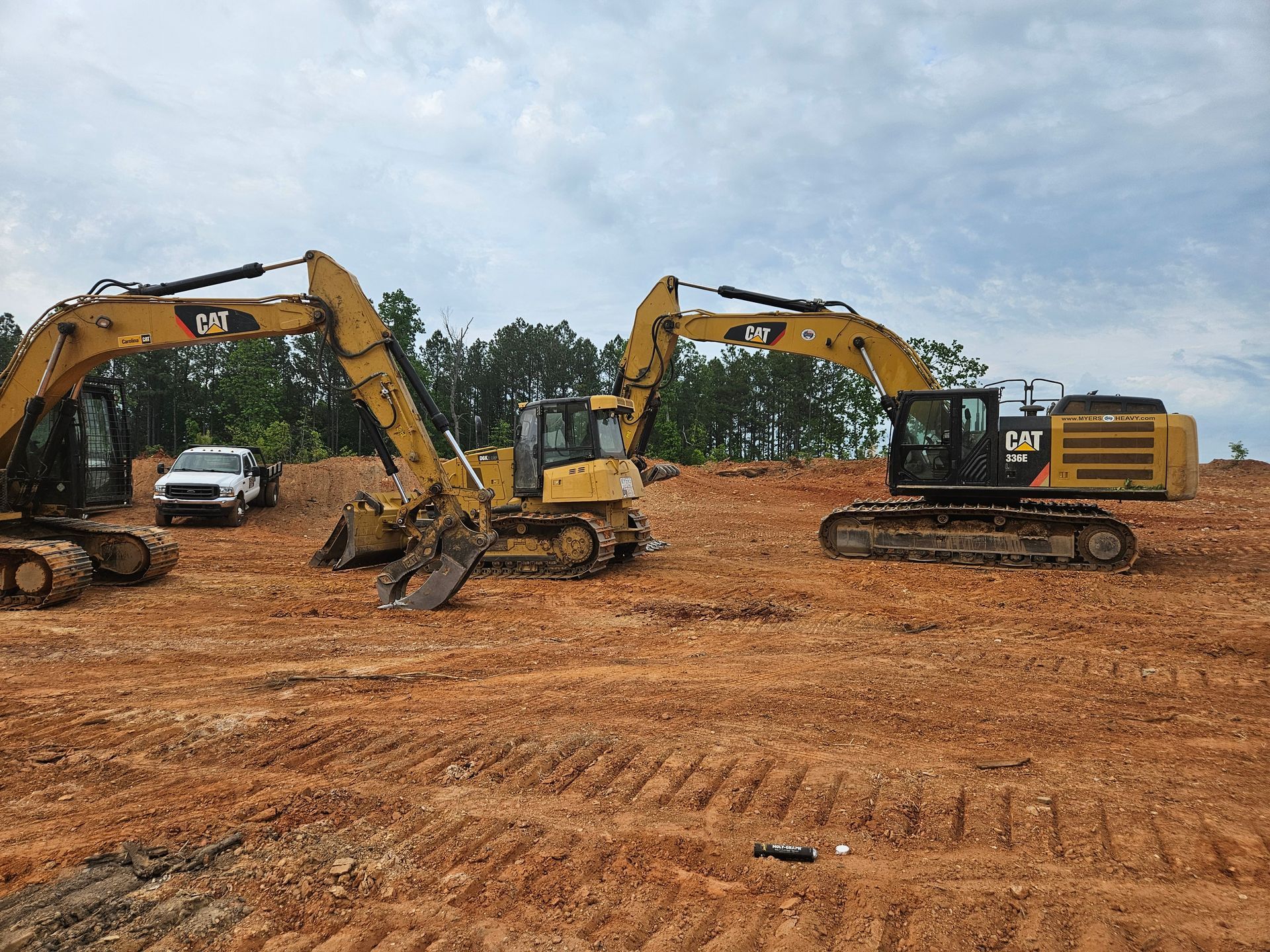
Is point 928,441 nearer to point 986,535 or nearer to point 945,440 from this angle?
point 945,440

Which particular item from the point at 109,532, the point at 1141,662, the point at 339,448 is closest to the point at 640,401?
the point at 109,532

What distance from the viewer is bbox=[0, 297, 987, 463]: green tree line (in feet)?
160

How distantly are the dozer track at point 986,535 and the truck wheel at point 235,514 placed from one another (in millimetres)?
14634

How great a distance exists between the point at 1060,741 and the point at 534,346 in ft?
202

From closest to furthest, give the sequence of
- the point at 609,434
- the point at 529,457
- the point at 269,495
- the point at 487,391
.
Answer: the point at 529,457
the point at 609,434
the point at 269,495
the point at 487,391

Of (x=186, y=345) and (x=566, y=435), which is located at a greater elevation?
Answer: (x=186, y=345)

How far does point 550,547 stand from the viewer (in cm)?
1223

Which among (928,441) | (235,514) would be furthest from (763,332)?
(235,514)

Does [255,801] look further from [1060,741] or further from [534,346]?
[534,346]

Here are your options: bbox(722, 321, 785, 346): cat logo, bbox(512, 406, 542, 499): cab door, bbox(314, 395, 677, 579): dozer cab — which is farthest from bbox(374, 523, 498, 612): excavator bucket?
bbox(722, 321, 785, 346): cat logo

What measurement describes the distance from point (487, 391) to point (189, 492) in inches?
1762

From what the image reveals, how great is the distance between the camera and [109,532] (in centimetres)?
1121

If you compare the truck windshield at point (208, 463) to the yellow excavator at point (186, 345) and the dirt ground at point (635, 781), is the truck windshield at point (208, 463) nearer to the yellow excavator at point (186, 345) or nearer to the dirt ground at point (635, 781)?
the yellow excavator at point (186, 345)

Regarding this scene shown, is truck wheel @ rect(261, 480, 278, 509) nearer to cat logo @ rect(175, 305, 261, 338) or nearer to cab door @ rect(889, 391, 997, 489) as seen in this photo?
cat logo @ rect(175, 305, 261, 338)
